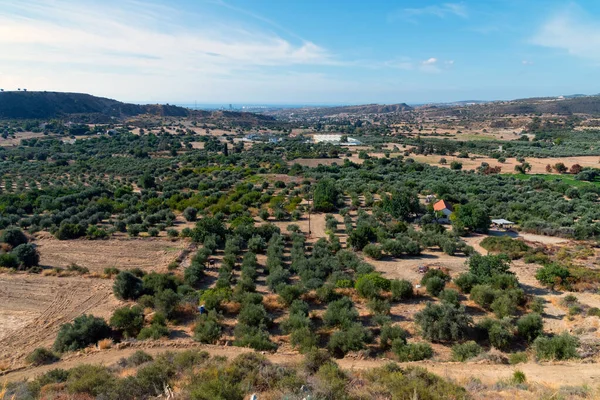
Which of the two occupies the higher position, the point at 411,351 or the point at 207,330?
the point at 207,330

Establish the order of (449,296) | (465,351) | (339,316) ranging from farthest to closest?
(449,296) < (339,316) < (465,351)

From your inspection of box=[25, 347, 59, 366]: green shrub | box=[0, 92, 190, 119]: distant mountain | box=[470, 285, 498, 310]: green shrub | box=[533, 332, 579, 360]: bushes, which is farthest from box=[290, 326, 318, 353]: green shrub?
box=[0, 92, 190, 119]: distant mountain

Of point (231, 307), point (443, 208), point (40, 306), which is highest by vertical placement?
point (443, 208)

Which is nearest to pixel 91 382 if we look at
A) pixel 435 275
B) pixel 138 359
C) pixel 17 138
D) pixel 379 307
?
pixel 138 359

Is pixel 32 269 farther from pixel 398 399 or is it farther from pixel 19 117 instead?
pixel 19 117

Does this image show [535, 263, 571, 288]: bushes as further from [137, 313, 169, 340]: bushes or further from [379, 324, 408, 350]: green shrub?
[137, 313, 169, 340]: bushes

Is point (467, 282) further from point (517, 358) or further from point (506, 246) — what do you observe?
point (506, 246)
